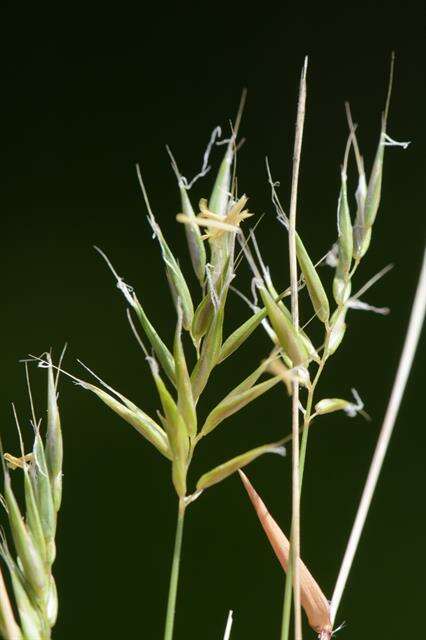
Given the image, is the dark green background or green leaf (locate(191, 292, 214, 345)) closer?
green leaf (locate(191, 292, 214, 345))

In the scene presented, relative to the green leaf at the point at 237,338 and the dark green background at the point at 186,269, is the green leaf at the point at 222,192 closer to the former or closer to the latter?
the green leaf at the point at 237,338

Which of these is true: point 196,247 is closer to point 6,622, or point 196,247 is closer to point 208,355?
point 208,355

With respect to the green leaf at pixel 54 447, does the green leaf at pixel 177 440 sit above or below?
below

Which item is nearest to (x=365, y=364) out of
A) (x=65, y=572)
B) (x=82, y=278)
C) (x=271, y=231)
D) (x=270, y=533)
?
(x=271, y=231)

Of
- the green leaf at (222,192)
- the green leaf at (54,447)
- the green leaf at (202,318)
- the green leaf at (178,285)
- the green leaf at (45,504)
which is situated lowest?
the green leaf at (45,504)

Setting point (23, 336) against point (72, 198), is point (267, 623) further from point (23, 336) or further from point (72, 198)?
point (72, 198)

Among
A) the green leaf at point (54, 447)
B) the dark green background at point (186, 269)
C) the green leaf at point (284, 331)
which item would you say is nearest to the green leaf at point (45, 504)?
the green leaf at point (54, 447)

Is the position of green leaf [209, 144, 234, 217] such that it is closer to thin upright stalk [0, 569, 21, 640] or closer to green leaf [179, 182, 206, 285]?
green leaf [179, 182, 206, 285]

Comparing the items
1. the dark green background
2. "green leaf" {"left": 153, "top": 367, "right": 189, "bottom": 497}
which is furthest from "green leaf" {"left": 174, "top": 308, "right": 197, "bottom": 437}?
the dark green background

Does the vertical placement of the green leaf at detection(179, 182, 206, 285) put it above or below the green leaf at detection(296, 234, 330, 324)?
above
